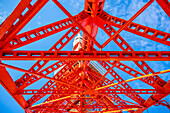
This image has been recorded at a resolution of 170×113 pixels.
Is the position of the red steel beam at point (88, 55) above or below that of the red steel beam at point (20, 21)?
below

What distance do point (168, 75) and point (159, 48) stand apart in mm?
8381

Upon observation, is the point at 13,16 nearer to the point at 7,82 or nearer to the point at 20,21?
the point at 20,21

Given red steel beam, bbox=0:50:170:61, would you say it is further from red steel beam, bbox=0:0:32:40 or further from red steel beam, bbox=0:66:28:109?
red steel beam, bbox=0:66:28:109

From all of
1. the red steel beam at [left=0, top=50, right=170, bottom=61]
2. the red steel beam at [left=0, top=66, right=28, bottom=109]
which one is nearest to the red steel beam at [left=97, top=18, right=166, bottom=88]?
the red steel beam at [left=0, top=50, right=170, bottom=61]

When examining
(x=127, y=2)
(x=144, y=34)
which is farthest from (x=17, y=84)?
(x=127, y=2)

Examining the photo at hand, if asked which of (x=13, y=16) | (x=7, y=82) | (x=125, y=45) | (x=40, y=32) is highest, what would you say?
(x=40, y=32)

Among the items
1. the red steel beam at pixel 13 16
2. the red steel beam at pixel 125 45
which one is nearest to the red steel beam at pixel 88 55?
the red steel beam at pixel 13 16

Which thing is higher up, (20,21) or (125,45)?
(20,21)

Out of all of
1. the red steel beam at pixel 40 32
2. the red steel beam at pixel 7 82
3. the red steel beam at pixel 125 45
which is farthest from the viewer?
the red steel beam at pixel 125 45

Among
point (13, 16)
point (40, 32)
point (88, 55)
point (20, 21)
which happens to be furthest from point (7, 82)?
point (88, 55)

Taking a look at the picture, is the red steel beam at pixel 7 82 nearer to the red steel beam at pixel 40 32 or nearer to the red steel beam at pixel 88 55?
the red steel beam at pixel 40 32

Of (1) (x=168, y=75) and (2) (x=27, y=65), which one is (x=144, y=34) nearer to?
(1) (x=168, y=75)

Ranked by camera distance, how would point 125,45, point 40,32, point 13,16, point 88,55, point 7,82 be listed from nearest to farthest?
point 13,16 → point 88,55 → point 40,32 → point 125,45 → point 7,82

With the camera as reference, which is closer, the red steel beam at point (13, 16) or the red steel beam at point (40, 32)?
the red steel beam at point (13, 16)
